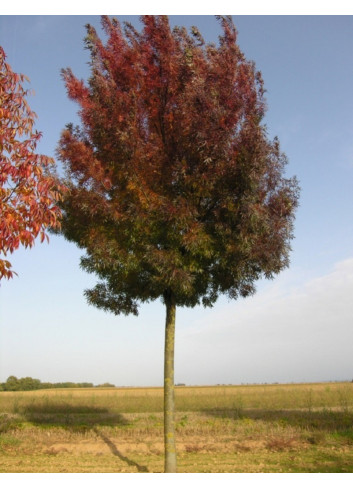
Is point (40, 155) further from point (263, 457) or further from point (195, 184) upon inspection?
point (263, 457)

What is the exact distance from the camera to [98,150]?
1015cm

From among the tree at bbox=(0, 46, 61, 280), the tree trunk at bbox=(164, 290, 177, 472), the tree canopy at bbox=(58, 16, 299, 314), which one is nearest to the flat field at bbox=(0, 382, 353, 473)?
the tree trunk at bbox=(164, 290, 177, 472)

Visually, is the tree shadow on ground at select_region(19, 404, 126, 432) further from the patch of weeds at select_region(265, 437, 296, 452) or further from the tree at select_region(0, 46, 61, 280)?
the tree at select_region(0, 46, 61, 280)

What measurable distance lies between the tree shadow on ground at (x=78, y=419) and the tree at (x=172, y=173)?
4.61m

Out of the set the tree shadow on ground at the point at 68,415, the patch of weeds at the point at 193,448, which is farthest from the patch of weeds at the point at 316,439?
the tree shadow on ground at the point at 68,415

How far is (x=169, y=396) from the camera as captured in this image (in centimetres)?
900

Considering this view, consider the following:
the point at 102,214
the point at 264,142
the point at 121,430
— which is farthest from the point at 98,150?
the point at 121,430

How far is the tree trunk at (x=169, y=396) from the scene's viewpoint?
8.72 meters

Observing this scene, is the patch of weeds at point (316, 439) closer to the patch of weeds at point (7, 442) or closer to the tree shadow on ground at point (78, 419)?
the tree shadow on ground at point (78, 419)

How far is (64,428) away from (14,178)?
13.8 meters

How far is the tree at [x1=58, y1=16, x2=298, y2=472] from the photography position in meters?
8.78

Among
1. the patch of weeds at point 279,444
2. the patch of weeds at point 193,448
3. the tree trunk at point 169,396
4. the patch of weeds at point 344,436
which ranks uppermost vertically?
the tree trunk at point 169,396

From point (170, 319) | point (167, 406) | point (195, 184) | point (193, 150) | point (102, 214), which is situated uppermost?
point (193, 150)

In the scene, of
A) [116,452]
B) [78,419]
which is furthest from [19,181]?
[78,419]
